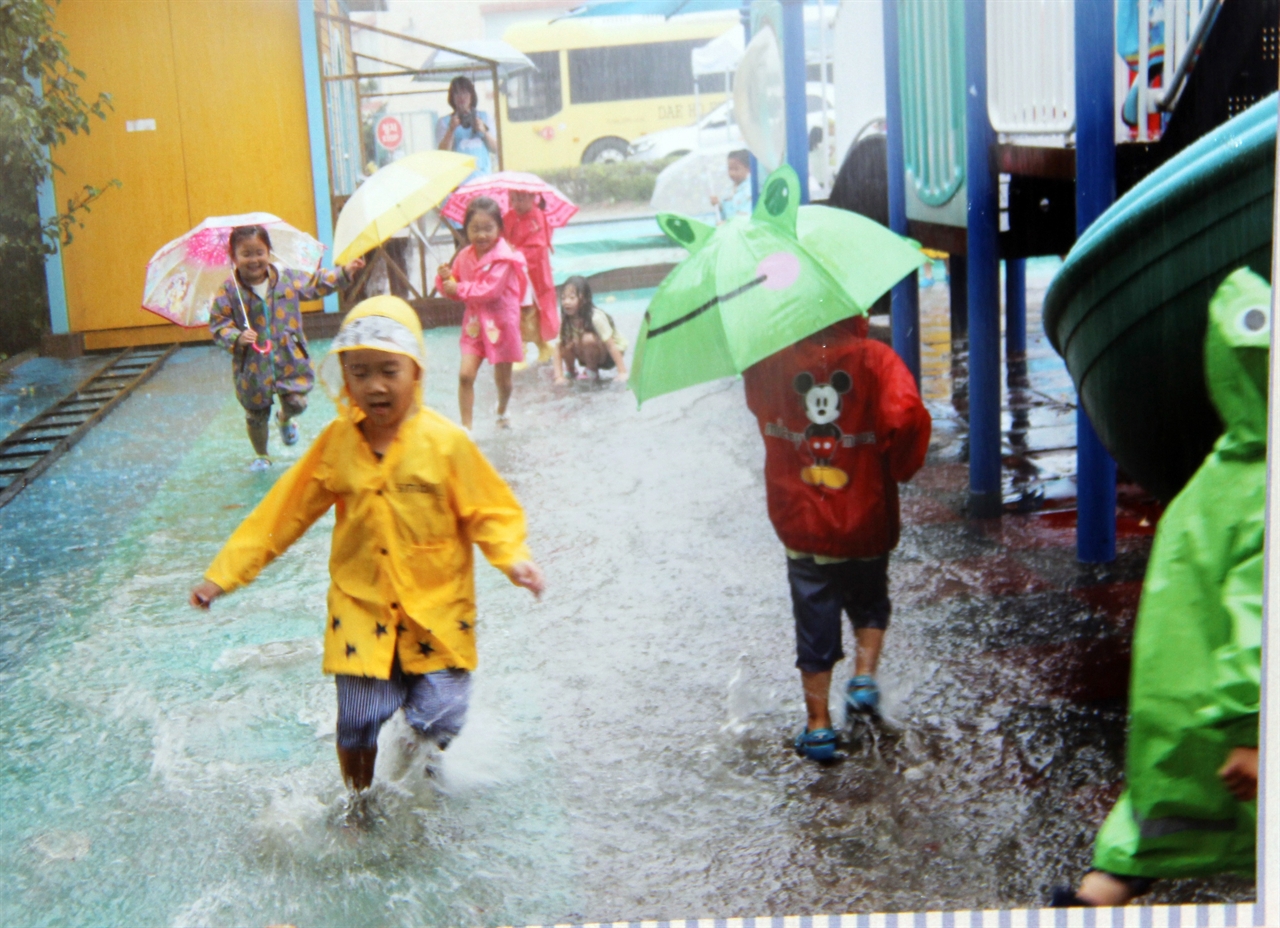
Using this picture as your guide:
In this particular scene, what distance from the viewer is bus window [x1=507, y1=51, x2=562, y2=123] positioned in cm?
341

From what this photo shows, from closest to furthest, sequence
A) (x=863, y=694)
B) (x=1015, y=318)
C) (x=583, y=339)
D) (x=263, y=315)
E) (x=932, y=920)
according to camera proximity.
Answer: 1. (x=932, y=920)
2. (x=863, y=694)
3. (x=263, y=315)
4. (x=583, y=339)
5. (x=1015, y=318)

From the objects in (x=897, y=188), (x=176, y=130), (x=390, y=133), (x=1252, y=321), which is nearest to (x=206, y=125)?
(x=176, y=130)

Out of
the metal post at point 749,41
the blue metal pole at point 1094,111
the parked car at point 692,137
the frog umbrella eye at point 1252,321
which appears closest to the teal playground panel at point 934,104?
the metal post at point 749,41

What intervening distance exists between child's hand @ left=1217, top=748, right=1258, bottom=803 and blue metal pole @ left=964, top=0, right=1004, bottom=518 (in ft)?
7.58

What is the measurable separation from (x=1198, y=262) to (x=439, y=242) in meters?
2.25

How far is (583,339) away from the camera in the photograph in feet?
18.5

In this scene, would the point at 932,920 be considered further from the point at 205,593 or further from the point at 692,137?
the point at 692,137

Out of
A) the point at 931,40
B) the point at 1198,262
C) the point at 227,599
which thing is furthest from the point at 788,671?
the point at 931,40

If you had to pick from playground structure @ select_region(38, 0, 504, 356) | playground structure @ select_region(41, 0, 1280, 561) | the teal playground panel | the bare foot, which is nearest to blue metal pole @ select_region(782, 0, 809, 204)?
playground structure @ select_region(41, 0, 1280, 561)

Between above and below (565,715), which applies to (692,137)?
above

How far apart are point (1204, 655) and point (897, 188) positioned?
2.94 meters

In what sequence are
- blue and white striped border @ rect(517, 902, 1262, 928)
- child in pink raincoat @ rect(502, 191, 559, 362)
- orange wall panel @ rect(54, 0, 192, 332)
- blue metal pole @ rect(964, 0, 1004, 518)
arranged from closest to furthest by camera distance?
blue and white striped border @ rect(517, 902, 1262, 928), orange wall panel @ rect(54, 0, 192, 332), child in pink raincoat @ rect(502, 191, 559, 362), blue metal pole @ rect(964, 0, 1004, 518)

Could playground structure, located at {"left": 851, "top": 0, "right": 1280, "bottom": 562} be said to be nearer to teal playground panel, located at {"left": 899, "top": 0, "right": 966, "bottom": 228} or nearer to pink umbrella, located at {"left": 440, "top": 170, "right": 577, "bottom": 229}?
teal playground panel, located at {"left": 899, "top": 0, "right": 966, "bottom": 228}

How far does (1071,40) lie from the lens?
4.18m
